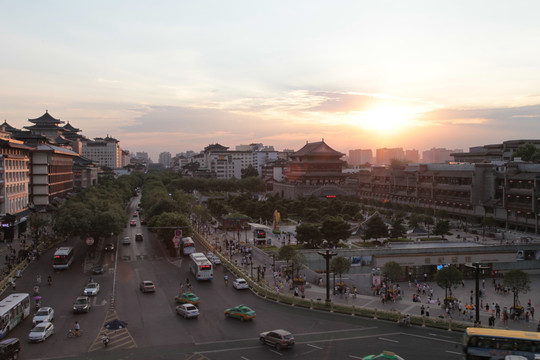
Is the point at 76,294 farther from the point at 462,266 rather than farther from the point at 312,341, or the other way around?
the point at 462,266

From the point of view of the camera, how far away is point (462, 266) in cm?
4519

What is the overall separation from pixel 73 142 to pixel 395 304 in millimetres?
113959

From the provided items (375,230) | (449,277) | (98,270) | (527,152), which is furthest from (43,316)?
(527,152)

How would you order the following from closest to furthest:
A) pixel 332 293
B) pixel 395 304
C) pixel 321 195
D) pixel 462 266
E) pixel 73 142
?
pixel 395 304 < pixel 332 293 < pixel 462 266 < pixel 321 195 < pixel 73 142

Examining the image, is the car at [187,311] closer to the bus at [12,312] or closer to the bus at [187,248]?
the bus at [12,312]

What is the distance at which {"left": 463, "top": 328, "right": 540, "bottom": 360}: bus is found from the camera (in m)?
20.9

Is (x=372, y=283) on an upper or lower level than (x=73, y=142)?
lower

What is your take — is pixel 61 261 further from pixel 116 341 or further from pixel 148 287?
pixel 116 341

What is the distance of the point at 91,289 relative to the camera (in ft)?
111

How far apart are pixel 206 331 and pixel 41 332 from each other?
8.39 metres

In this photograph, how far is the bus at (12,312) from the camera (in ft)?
82.7

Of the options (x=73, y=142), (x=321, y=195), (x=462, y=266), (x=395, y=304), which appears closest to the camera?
(x=395, y=304)

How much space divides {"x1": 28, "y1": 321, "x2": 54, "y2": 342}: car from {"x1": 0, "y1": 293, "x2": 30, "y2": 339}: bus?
1.83m

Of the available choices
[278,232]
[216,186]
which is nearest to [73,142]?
[216,186]
